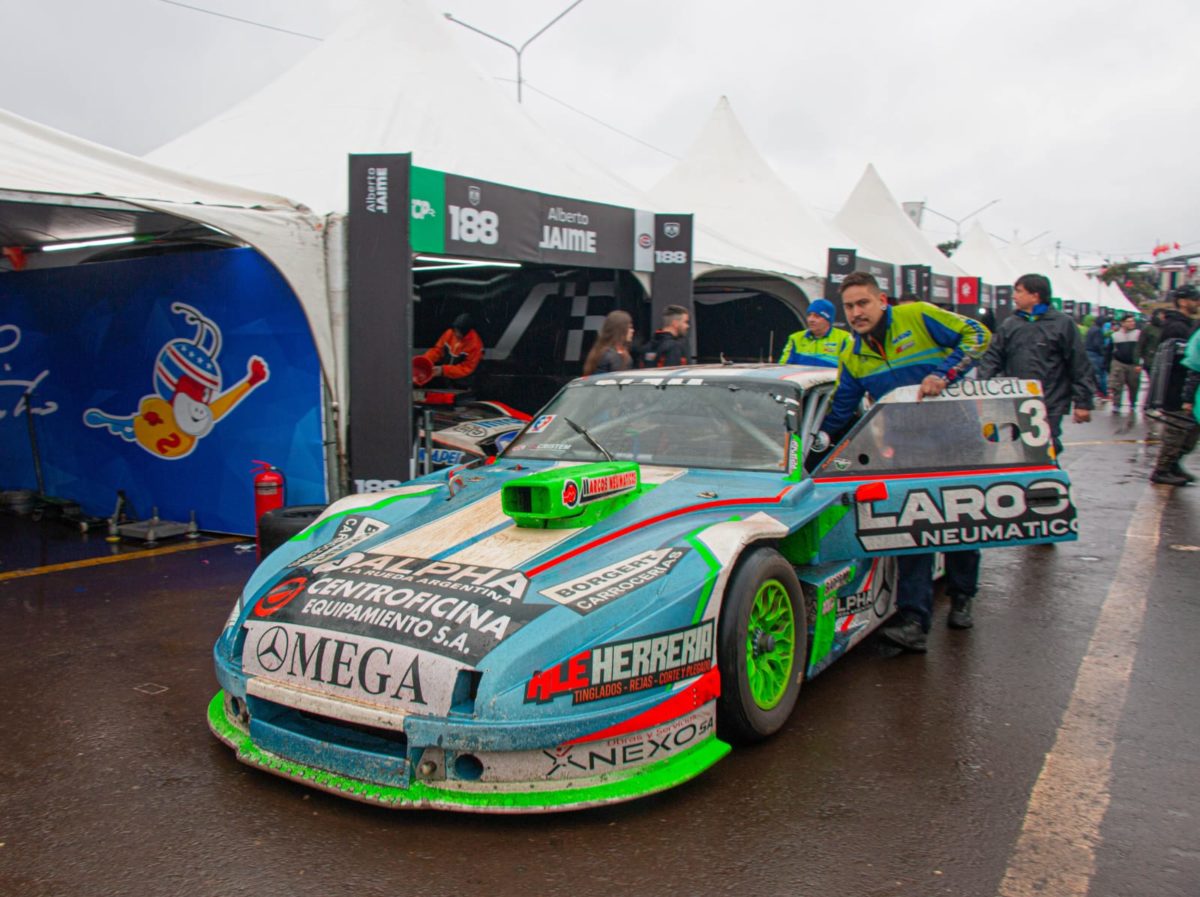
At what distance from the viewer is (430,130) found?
8734mm

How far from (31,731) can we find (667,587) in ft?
8.20

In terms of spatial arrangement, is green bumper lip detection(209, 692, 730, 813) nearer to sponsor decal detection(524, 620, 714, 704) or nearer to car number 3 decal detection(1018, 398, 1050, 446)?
sponsor decal detection(524, 620, 714, 704)

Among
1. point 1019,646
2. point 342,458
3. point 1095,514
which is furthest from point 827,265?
point 1019,646

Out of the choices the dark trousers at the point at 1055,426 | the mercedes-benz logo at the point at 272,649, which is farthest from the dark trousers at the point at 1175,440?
the mercedes-benz logo at the point at 272,649

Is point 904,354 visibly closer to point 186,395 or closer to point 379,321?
point 379,321

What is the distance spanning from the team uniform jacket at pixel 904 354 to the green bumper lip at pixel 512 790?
2348 mm

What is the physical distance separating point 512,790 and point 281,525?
11.0 ft

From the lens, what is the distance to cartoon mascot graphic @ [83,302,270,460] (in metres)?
6.95

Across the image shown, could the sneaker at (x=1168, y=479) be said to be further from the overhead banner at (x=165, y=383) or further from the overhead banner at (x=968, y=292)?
the overhead banner at (x=968, y=292)

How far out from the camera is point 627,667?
9.05 ft

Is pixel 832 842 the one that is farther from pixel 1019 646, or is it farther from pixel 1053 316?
pixel 1053 316

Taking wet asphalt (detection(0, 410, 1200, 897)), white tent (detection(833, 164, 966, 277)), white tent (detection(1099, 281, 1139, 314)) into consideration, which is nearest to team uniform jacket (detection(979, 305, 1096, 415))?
wet asphalt (detection(0, 410, 1200, 897))

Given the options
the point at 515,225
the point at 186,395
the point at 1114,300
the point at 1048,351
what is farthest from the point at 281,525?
the point at 1114,300

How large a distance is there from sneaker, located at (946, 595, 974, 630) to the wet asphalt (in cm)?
10
